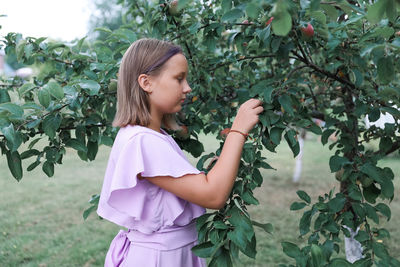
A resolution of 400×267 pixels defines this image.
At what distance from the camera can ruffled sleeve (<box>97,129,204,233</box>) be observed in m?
1.01

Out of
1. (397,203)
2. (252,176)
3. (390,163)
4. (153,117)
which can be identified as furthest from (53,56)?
(390,163)

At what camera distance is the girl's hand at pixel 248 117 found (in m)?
1.03

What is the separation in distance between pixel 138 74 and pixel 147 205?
0.37m

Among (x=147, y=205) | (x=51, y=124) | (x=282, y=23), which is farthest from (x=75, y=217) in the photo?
(x=282, y=23)

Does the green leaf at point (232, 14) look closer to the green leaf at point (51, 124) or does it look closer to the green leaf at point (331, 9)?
the green leaf at point (331, 9)

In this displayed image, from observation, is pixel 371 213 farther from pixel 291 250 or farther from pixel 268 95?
pixel 268 95

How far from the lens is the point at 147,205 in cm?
109

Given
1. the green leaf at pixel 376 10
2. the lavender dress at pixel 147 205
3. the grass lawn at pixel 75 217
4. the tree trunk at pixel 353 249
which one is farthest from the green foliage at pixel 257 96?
the grass lawn at pixel 75 217

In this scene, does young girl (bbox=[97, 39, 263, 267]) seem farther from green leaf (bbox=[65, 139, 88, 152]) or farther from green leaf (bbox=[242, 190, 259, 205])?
green leaf (bbox=[65, 139, 88, 152])

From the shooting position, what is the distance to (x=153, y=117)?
1.16 m

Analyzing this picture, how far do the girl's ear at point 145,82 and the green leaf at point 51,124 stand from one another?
31cm

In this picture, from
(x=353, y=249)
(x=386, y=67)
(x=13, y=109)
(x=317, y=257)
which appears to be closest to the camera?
(x=386, y=67)

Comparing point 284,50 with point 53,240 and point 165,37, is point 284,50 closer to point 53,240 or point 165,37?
point 165,37

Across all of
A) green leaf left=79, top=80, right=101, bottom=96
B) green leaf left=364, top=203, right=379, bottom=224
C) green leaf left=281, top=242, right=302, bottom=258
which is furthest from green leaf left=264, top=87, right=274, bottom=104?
green leaf left=364, top=203, right=379, bottom=224
